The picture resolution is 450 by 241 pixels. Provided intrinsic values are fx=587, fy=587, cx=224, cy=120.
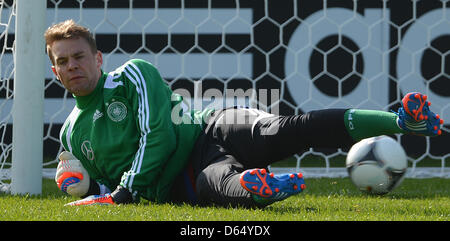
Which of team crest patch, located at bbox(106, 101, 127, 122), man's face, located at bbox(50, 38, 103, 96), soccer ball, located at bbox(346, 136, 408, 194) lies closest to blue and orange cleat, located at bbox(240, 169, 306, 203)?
soccer ball, located at bbox(346, 136, 408, 194)

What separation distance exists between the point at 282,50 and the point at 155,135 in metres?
1.87

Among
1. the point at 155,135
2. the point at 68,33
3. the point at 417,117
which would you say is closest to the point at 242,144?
the point at 155,135

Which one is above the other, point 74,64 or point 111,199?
point 74,64

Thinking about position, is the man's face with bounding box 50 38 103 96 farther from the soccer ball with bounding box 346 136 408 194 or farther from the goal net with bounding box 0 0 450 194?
the goal net with bounding box 0 0 450 194

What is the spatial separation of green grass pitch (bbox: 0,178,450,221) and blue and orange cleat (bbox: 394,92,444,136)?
0.79 ft

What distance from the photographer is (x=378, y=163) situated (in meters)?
1.70

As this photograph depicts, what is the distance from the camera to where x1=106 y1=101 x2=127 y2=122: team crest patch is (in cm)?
195

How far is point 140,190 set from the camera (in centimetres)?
187

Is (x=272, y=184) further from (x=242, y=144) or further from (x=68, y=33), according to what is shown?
(x=68, y=33)

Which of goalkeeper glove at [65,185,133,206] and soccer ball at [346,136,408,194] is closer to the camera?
soccer ball at [346,136,408,194]

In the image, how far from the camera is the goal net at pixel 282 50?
3.52 meters

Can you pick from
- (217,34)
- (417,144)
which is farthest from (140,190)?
(417,144)

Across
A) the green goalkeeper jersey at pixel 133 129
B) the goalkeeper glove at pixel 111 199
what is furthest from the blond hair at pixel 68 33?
the goalkeeper glove at pixel 111 199

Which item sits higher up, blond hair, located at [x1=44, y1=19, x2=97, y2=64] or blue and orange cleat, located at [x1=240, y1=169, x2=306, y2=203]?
blond hair, located at [x1=44, y1=19, x2=97, y2=64]
